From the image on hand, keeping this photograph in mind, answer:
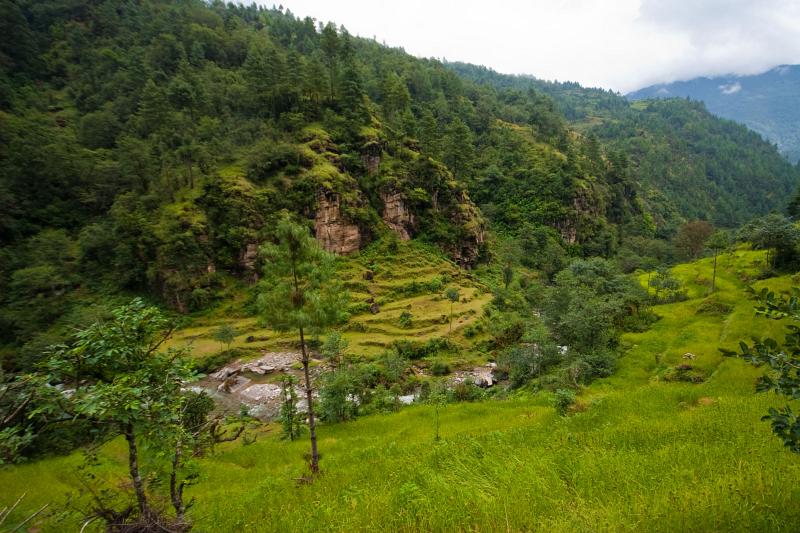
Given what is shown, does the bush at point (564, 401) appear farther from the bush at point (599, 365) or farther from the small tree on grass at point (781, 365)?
the small tree on grass at point (781, 365)

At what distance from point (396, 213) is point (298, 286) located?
58.4 m

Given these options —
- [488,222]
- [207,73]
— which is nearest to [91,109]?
[207,73]

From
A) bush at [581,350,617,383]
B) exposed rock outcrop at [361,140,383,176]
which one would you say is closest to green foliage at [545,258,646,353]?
bush at [581,350,617,383]

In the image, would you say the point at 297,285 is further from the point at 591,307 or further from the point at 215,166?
the point at 215,166

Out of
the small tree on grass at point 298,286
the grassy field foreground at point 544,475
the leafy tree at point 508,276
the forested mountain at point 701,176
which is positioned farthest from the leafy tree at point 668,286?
the forested mountain at point 701,176

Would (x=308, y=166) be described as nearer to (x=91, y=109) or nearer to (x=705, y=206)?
(x=91, y=109)

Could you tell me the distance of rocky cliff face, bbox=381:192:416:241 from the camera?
70.1m

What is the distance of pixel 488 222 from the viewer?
271 ft

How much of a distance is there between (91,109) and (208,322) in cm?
6355

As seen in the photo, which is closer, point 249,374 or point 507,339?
point 249,374

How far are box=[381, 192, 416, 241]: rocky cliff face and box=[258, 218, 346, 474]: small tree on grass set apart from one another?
56769 millimetres

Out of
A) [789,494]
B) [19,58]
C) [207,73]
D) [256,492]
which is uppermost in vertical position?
[19,58]

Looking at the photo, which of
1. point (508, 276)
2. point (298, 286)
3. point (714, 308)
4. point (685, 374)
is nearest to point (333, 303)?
point (298, 286)

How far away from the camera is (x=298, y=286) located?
13.4 meters
